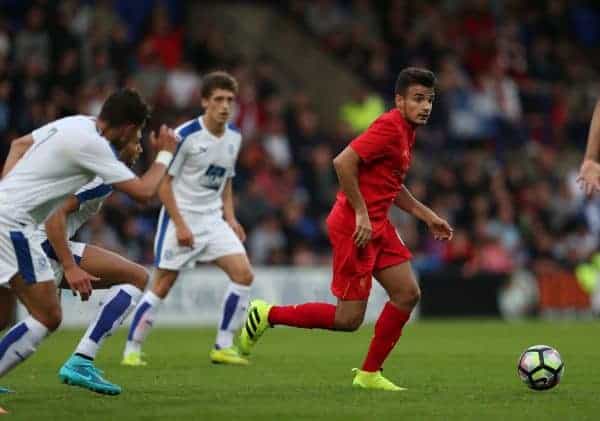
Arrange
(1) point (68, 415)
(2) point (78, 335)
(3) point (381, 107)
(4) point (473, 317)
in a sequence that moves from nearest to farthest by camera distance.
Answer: (1) point (68, 415) → (2) point (78, 335) → (4) point (473, 317) → (3) point (381, 107)

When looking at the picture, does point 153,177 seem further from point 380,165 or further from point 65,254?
point 380,165

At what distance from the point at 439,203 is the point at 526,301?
199 cm

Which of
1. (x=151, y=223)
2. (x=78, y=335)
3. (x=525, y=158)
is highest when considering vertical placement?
(x=525, y=158)

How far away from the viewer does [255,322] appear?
32.9ft

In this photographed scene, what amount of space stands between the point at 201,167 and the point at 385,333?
3656 mm

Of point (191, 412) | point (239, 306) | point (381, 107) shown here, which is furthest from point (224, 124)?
point (381, 107)

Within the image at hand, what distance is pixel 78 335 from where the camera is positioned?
1647 centimetres

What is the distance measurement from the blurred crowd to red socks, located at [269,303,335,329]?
8699 millimetres

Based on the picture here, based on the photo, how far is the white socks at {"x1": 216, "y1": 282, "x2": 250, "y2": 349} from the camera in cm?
1187

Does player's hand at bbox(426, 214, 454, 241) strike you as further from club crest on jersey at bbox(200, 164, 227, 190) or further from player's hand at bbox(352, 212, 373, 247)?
club crest on jersey at bbox(200, 164, 227, 190)

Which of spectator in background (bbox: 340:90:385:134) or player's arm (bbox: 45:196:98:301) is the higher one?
spectator in background (bbox: 340:90:385:134)

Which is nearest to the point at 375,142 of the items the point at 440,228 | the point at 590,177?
the point at 440,228

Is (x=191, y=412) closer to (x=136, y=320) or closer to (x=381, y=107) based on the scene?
(x=136, y=320)

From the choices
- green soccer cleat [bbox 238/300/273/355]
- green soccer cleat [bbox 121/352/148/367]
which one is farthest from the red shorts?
green soccer cleat [bbox 121/352/148/367]
